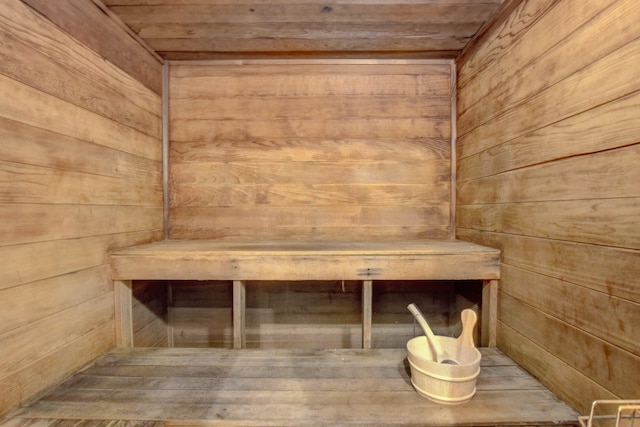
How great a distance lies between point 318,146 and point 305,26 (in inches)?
27.3

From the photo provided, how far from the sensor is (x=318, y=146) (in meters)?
1.94

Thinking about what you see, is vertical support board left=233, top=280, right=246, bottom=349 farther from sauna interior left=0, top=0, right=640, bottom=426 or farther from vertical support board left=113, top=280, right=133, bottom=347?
vertical support board left=113, top=280, right=133, bottom=347

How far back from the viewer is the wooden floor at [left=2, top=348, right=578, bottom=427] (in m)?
0.99

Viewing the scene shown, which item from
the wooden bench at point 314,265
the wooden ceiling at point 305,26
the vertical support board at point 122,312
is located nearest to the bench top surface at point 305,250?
the wooden bench at point 314,265

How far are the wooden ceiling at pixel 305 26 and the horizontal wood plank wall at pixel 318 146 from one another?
0.13 metres

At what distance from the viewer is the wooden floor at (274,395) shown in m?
0.99

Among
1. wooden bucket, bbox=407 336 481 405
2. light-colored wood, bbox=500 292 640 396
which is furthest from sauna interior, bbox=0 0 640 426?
wooden bucket, bbox=407 336 481 405

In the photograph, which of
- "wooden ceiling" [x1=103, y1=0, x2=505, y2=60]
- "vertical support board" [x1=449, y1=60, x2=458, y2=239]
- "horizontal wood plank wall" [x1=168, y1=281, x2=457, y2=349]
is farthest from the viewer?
"horizontal wood plank wall" [x1=168, y1=281, x2=457, y2=349]

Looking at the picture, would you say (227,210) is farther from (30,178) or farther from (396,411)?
(396,411)

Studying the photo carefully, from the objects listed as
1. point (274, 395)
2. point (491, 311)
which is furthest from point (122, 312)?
point (491, 311)

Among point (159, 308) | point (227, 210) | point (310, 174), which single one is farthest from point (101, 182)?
point (310, 174)

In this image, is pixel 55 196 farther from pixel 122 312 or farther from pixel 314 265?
pixel 314 265

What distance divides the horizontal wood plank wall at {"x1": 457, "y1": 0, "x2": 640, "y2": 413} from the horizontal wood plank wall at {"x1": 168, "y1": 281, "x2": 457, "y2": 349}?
26.3 inches

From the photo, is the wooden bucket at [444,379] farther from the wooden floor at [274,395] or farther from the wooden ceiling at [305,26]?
the wooden ceiling at [305,26]
